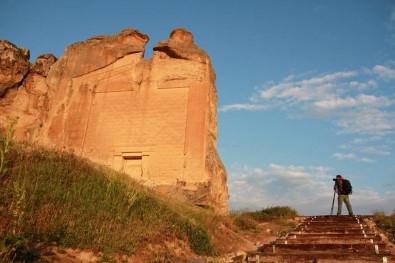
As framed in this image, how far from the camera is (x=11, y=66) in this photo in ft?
61.8

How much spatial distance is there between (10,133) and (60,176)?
357 centimetres

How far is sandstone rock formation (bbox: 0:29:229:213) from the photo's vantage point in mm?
15531

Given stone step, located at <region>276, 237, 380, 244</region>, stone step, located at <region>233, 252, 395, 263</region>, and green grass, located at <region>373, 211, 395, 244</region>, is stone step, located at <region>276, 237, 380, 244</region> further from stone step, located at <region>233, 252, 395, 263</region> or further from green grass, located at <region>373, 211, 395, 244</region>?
green grass, located at <region>373, 211, 395, 244</region>

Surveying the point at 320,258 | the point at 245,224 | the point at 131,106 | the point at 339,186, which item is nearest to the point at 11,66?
the point at 131,106

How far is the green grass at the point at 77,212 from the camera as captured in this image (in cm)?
533

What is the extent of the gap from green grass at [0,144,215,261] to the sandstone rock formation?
539cm

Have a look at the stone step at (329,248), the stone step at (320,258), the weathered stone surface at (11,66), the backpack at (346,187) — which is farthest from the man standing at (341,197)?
the weathered stone surface at (11,66)

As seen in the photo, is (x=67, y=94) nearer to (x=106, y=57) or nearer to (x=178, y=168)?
(x=106, y=57)

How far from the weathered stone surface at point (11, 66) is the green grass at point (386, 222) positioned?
58.7 ft

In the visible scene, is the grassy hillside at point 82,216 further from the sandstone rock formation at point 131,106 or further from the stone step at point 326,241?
the sandstone rock formation at point 131,106

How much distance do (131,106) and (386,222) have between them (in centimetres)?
1156

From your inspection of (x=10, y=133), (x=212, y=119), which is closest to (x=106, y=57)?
(x=212, y=119)

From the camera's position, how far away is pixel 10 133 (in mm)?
4723

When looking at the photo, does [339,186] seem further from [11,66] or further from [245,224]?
[11,66]
